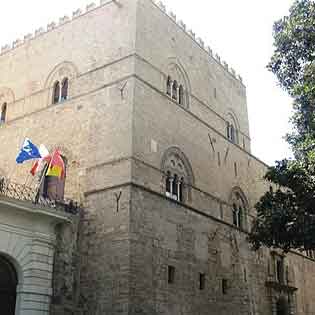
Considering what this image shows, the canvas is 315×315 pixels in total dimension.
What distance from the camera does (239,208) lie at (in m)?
21.3

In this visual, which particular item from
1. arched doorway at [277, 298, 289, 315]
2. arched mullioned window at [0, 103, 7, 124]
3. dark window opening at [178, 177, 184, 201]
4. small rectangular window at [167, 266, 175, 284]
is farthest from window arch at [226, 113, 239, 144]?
arched mullioned window at [0, 103, 7, 124]

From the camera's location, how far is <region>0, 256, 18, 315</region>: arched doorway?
45.7ft

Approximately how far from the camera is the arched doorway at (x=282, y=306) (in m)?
21.5

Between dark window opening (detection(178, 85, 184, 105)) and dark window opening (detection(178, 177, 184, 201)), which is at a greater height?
dark window opening (detection(178, 85, 184, 105))

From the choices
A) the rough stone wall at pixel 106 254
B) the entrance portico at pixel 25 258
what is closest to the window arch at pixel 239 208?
the rough stone wall at pixel 106 254

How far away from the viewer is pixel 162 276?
15297 millimetres

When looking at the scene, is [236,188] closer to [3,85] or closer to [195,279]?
[195,279]

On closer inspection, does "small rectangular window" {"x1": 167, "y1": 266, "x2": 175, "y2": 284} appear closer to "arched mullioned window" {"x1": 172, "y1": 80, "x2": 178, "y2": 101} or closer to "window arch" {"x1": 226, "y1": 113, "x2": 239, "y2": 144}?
"arched mullioned window" {"x1": 172, "y1": 80, "x2": 178, "y2": 101}

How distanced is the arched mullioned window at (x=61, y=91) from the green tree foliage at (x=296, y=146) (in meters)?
8.30

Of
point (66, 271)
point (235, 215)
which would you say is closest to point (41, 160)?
point (66, 271)

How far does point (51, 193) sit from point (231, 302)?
7677 millimetres

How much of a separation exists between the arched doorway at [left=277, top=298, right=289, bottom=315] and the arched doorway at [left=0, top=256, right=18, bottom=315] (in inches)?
481

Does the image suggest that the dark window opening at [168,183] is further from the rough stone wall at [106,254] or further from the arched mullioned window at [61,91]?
the arched mullioned window at [61,91]

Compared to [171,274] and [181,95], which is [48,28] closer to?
[181,95]
